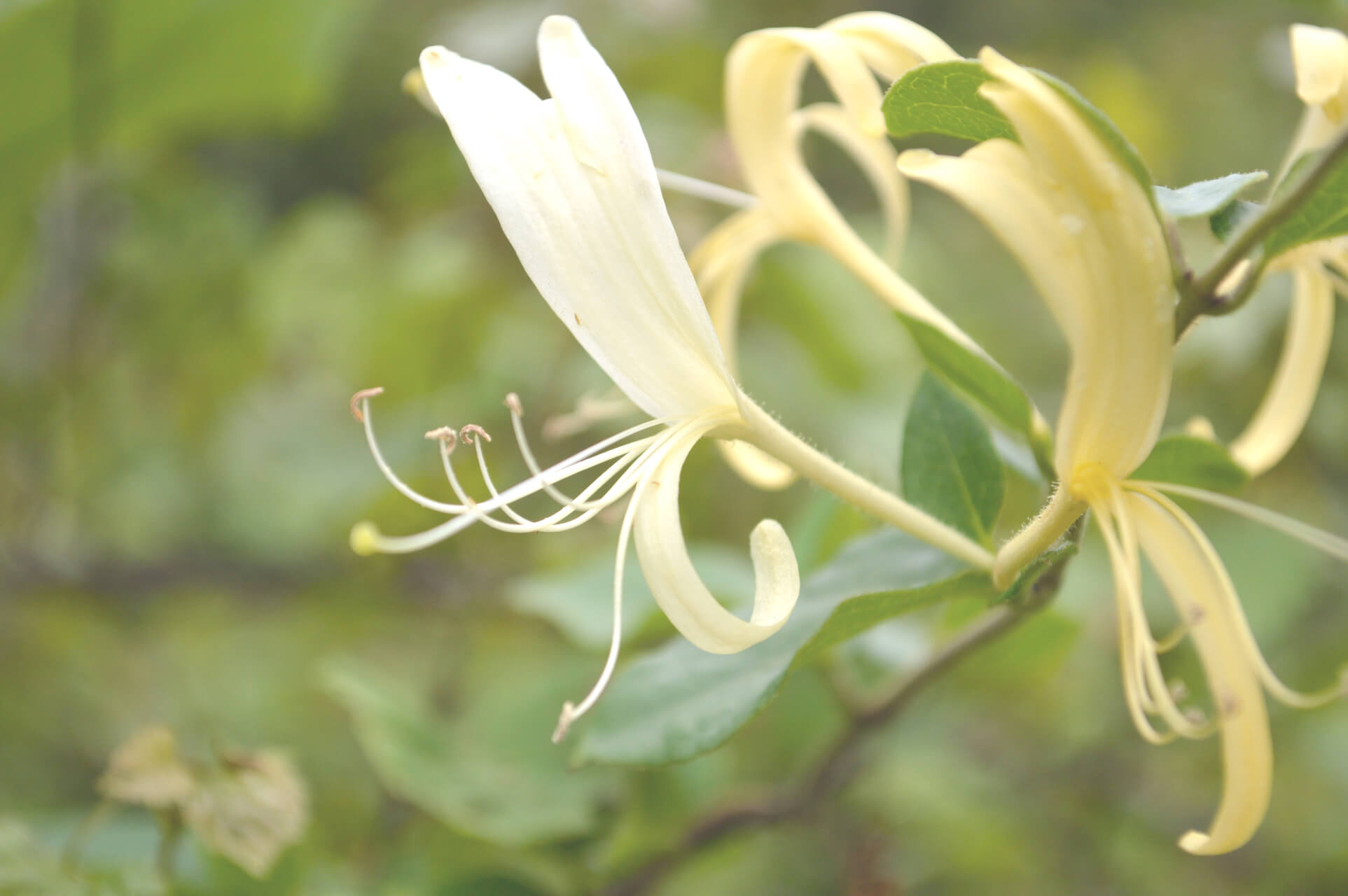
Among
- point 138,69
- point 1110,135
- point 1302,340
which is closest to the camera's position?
point 1110,135

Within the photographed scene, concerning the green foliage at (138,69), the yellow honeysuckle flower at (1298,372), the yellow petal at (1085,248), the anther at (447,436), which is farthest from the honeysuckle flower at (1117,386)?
the green foliage at (138,69)

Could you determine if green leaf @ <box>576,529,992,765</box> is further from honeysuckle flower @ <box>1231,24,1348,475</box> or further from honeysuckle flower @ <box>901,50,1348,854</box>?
honeysuckle flower @ <box>1231,24,1348,475</box>

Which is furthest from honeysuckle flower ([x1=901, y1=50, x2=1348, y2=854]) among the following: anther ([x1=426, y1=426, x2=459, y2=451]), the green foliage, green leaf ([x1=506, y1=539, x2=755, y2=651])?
the green foliage

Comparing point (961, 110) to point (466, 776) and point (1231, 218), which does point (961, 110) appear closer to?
Answer: point (1231, 218)

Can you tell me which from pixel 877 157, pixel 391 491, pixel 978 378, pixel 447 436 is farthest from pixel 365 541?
pixel 391 491

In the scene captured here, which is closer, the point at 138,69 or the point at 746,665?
the point at 746,665
